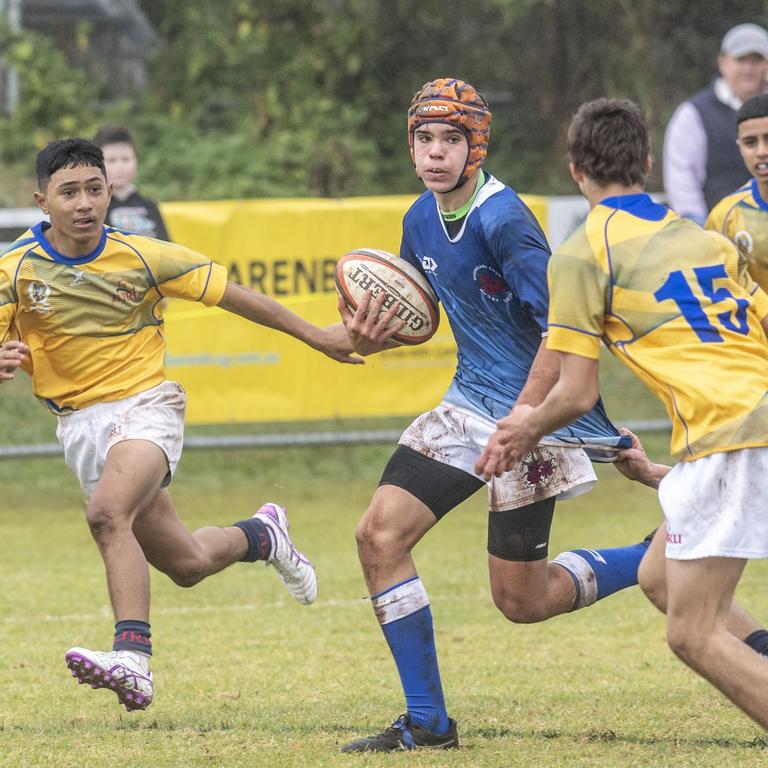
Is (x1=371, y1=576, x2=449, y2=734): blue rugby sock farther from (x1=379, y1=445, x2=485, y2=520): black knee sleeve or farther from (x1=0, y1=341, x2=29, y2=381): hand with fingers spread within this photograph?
(x1=0, y1=341, x2=29, y2=381): hand with fingers spread

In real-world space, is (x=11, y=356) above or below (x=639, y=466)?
above

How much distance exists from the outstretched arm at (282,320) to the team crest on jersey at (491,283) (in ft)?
2.72

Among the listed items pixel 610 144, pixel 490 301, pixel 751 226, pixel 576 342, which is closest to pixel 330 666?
pixel 490 301

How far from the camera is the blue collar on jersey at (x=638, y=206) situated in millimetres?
4621

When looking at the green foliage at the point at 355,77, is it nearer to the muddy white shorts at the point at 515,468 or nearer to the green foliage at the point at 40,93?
the green foliage at the point at 40,93

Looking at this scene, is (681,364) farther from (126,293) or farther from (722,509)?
(126,293)

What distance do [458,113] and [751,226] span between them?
1712 millimetres

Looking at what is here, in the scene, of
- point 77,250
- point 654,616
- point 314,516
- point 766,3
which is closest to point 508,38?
point 766,3

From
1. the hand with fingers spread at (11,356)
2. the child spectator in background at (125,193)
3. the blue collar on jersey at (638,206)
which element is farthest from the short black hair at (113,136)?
the blue collar on jersey at (638,206)

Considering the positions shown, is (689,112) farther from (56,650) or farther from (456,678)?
(56,650)

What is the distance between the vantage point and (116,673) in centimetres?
522

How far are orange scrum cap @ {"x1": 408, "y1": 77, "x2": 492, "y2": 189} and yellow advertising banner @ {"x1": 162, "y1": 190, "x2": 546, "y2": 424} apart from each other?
5.36 m

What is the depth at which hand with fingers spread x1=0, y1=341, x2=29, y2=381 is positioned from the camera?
562 centimetres

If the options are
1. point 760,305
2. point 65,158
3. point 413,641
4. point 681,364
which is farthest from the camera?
point 65,158
